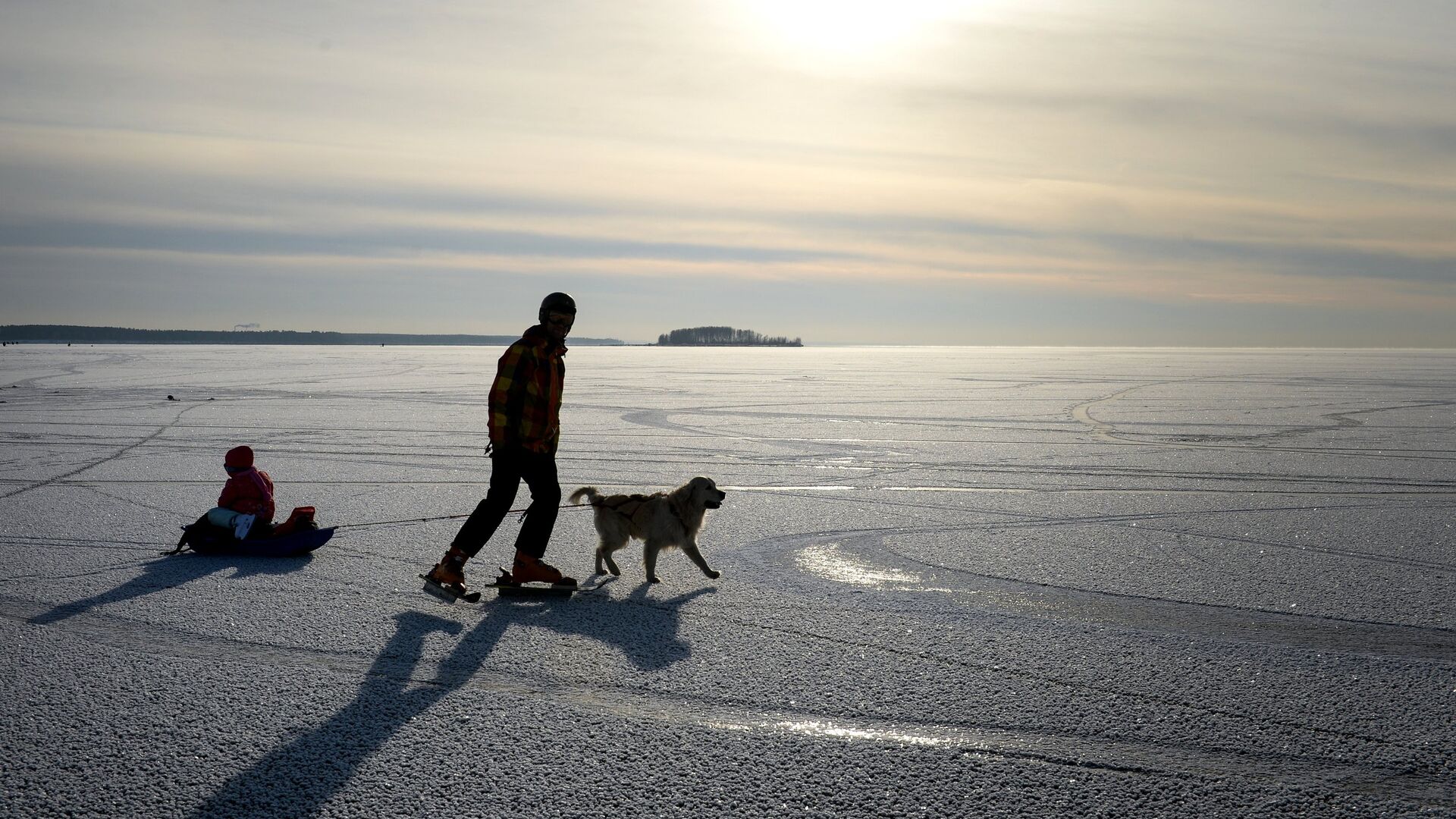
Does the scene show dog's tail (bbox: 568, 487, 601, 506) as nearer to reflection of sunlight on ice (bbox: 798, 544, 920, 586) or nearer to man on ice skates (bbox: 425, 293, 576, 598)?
man on ice skates (bbox: 425, 293, 576, 598)

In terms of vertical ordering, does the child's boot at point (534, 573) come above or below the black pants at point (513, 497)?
below

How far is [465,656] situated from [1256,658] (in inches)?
157

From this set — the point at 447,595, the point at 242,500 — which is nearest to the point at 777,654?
the point at 447,595

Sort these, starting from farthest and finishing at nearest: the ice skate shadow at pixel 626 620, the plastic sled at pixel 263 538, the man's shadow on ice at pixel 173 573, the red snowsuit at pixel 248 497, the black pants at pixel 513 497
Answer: the red snowsuit at pixel 248 497 → the plastic sled at pixel 263 538 → the black pants at pixel 513 497 → the man's shadow on ice at pixel 173 573 → the ice skate shadow at pixel 626 620

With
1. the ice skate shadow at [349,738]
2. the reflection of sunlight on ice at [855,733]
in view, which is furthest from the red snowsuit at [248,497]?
the reflection of sunlight on ice at [855,733]

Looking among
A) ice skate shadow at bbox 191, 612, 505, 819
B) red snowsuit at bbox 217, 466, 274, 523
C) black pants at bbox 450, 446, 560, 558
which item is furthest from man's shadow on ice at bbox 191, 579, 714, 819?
red snowsuit at bbox 217, 466, 274, 523

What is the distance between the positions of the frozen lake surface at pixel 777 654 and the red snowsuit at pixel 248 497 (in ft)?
1.41

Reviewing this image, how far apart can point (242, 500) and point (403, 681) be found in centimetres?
361

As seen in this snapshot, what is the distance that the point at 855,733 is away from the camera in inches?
163

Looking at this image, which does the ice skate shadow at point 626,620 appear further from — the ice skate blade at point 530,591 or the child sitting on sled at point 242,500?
the child sitting on sled at point 242,500

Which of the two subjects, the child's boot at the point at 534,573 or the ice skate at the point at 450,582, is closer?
the ice skate at the point at 450,582

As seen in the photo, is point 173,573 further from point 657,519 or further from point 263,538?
point 657,519

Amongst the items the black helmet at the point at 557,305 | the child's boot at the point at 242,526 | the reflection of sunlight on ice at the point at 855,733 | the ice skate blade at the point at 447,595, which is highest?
the black helmet at the point at 557,305

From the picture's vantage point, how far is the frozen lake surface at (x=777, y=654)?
3.70 metres
